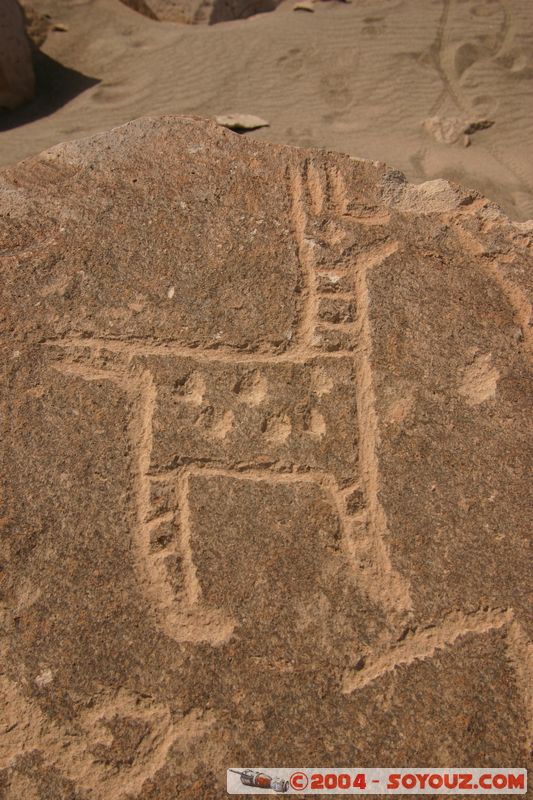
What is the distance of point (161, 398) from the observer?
169cm

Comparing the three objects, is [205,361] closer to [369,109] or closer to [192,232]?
[192,232]

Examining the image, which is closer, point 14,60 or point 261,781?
point 261,781

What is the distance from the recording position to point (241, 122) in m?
3.46

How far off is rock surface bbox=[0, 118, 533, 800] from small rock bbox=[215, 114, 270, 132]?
154 cm

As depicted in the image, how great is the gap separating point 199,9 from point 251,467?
3.93 meters

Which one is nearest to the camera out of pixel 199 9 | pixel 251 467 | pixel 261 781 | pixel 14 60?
pixel 261 781

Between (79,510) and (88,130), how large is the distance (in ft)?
8.42

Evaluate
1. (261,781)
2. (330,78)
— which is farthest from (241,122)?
(261,781)

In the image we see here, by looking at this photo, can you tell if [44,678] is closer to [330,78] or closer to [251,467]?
[251,467]

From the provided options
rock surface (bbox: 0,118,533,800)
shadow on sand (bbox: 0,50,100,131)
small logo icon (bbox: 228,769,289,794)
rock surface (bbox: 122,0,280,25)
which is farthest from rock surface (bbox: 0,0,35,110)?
small logo icon (bbox: 228,769,289,794)

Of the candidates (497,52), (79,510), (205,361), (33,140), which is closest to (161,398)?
(205,361)

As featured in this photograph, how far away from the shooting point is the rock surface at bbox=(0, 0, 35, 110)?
3572 millimetres

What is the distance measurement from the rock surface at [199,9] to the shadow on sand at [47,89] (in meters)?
0.82

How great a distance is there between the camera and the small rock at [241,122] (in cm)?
344
